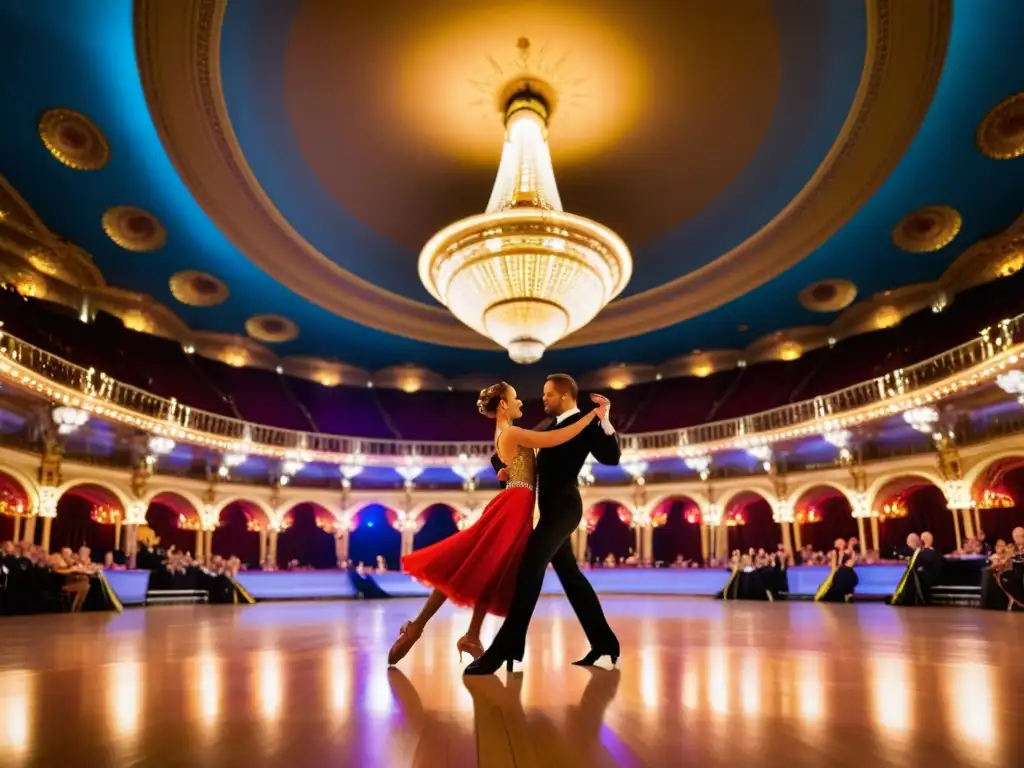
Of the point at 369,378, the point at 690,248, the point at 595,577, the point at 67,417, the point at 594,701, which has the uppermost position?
the point at 690,248

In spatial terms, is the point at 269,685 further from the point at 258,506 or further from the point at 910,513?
the point at 258,506

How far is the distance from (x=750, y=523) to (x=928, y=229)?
32.2 feet

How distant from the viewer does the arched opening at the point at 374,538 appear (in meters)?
21.6

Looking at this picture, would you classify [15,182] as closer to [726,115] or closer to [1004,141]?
[726,115]

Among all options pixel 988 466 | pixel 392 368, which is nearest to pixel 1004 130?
pixel 988 466

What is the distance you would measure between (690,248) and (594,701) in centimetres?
Answer: 1338

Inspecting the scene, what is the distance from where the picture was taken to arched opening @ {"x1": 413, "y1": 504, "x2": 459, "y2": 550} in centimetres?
2220

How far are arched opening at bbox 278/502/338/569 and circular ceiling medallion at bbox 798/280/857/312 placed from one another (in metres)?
15.5

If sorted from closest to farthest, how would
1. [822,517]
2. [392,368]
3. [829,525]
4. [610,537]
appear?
1. [829,525]
2. [822,517]
3. [610,537]
4. [392,368]

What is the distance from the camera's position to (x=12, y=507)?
1338 centimetres

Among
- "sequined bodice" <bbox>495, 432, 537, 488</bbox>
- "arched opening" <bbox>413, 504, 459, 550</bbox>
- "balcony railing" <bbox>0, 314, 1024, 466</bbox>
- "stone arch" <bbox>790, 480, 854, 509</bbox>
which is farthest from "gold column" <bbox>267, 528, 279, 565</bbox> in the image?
"sequined bodice" <bbox>495, 432, 537, 488</bbox>

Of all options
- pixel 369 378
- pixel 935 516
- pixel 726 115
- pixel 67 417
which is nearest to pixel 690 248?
pixel 726 115

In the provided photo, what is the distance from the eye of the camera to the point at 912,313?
16.4 meters

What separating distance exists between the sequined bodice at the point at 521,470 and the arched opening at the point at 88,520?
51.0ft
